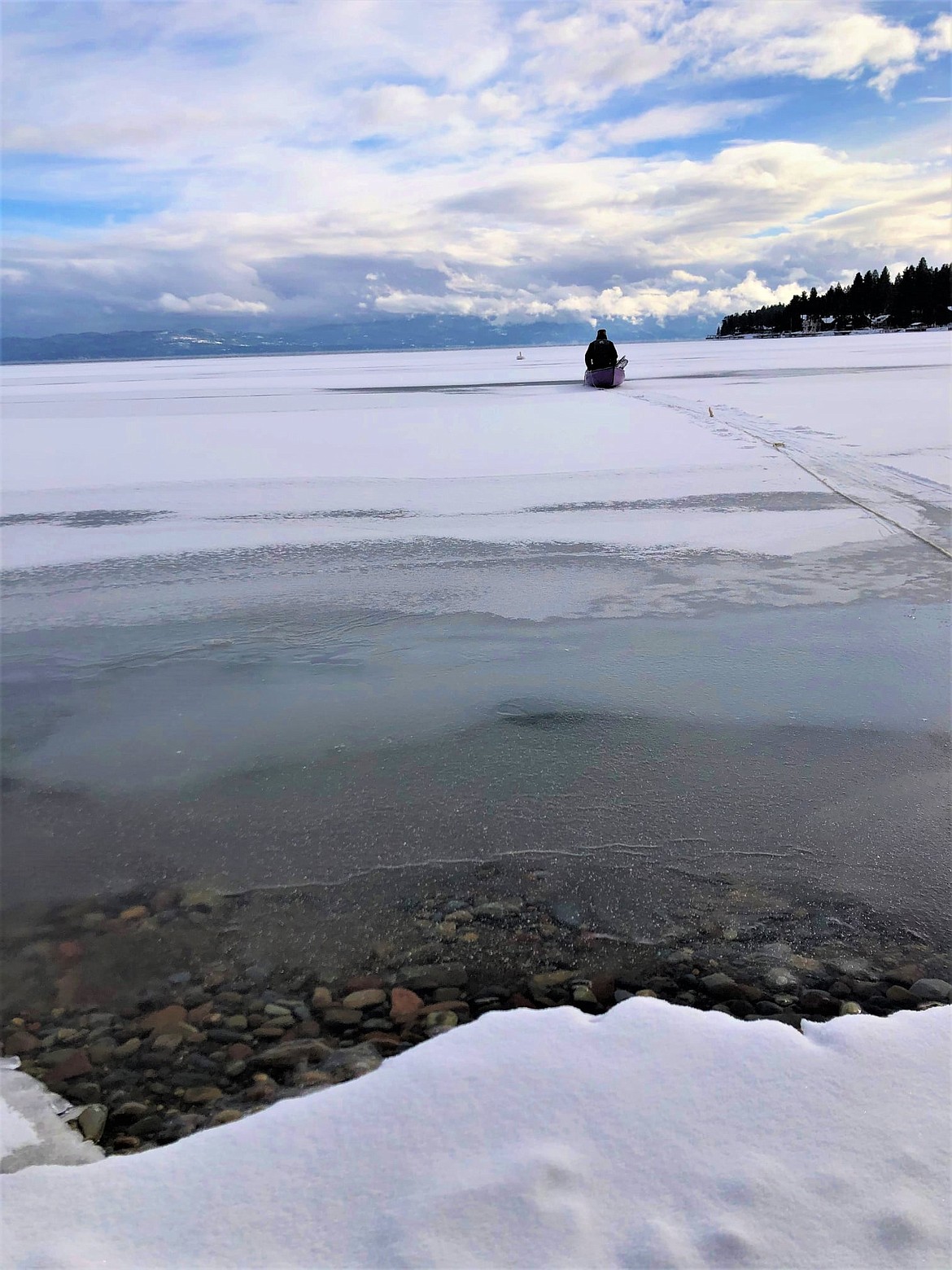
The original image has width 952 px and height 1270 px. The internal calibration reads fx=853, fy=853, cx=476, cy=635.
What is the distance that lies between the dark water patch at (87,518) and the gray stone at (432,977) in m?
7.00

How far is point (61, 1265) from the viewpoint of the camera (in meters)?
1.57

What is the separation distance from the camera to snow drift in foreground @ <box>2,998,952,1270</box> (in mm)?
1563

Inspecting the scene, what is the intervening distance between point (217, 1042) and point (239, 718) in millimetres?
2067

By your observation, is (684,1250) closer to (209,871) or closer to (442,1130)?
(442,1130)

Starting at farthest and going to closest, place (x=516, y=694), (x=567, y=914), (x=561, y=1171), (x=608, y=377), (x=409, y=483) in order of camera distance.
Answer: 1. (x=608, y=377)
2. (x=409, y=483)
3. (x=516, y=694)
4. (x=567, y=914)
5. (x=561, y=1171)

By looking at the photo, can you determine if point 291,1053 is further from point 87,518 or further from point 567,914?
point 87,518

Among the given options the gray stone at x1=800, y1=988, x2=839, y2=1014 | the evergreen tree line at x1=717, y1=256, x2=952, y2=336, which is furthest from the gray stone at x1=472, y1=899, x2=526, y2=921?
the evergreen tree line at x1=717, y1=256, x2=952, y2=336

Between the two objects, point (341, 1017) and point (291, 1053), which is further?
point (341, 1017)

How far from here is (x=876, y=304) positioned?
111 metres

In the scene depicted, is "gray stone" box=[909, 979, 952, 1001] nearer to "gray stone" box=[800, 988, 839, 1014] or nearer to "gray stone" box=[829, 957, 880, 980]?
"gray stone" box=[829, 957, 880, 980]

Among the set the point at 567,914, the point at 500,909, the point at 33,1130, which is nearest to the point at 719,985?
the point at 567,914

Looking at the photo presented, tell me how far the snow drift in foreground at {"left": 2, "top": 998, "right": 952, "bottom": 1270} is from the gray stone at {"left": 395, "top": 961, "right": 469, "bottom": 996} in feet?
1.21

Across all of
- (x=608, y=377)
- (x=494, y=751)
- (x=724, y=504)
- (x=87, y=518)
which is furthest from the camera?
(x=608, y=377)

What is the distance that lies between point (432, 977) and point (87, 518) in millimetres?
7686
